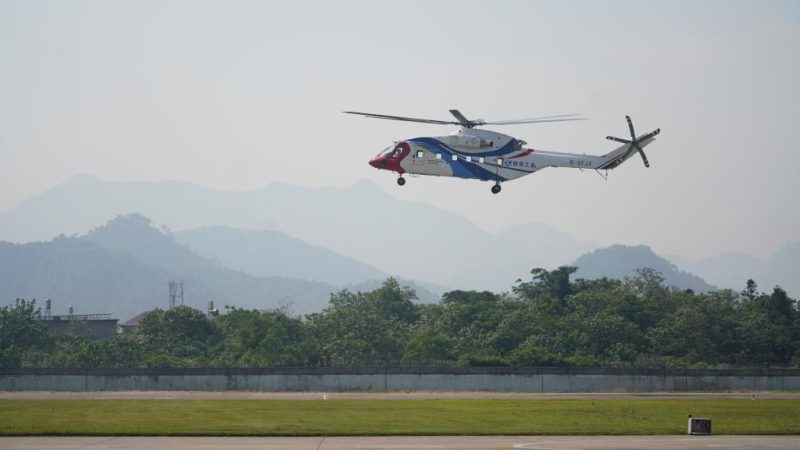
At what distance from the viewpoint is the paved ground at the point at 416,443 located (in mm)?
45031

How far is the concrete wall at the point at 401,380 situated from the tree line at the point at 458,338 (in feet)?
39.8

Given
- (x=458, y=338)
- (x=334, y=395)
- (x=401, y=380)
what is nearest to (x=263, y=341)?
(x=458, y=338)

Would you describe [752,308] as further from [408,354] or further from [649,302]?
[408,354]

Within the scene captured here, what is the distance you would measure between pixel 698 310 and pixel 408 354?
114 ft

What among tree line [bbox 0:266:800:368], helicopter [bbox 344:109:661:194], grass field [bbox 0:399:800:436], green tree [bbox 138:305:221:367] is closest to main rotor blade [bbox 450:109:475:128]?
helicopter [bbox 344:109:661:194]

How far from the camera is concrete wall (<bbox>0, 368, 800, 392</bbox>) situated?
276 ft

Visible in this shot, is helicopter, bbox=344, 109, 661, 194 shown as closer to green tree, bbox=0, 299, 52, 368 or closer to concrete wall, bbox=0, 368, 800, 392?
concrete wall, bbox=0, 368, 800, 392

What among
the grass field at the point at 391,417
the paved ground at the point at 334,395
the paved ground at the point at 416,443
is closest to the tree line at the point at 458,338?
the paved ground at the point at 334,395

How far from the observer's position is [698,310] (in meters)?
122

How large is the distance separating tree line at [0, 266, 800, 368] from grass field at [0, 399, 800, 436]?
1250 inches

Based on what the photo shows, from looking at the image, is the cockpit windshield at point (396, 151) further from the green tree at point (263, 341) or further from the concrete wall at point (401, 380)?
the green tree at point (263, 341)

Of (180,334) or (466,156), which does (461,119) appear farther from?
(180,334)

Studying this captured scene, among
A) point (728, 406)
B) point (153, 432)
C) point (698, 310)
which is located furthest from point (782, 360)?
point (153, 432)

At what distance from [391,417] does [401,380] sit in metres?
26.8
